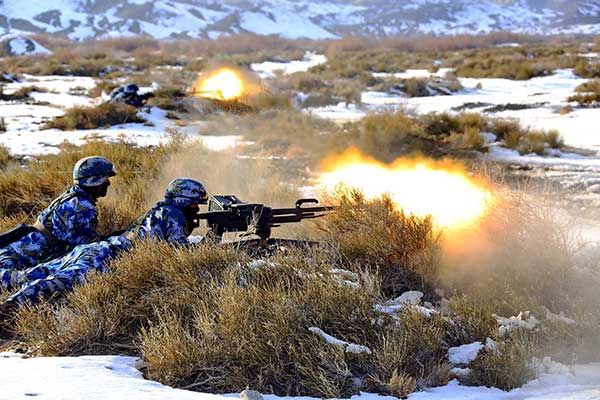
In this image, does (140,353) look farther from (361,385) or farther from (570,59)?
(570,59)

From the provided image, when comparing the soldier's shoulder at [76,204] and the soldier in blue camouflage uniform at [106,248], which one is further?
the soldier's shoulder at [76,204]

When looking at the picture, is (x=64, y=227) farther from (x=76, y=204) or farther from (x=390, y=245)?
(x=390, y=245)

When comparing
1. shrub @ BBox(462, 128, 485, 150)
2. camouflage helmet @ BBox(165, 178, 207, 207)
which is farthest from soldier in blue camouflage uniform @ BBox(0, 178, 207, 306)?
shrub @ BBox(462, 128, 485, 150)

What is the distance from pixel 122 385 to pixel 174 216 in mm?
2202

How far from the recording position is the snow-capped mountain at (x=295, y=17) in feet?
279

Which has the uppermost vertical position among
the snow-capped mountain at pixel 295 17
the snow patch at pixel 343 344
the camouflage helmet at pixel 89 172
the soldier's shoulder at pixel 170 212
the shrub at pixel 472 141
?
the snow-capped mountain at pixel 295 17

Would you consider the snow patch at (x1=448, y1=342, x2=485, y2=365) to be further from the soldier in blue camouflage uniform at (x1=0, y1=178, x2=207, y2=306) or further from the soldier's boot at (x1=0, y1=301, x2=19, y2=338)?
the soldier's boot at (x1=0, y1=301, x2=19, y2=338)

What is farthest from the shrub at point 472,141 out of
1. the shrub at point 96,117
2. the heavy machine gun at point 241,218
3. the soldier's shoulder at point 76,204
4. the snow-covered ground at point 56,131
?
the shrub at point 96,117

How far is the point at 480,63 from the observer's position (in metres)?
29.5

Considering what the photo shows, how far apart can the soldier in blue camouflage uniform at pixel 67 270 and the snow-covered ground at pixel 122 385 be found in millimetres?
836

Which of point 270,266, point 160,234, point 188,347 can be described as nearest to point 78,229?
point 160,234

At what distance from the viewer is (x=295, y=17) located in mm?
105875

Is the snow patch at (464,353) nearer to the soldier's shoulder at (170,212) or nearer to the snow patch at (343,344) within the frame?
the snow patch at (343,344)

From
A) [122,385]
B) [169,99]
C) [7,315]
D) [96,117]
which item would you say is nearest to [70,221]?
[7,315]
